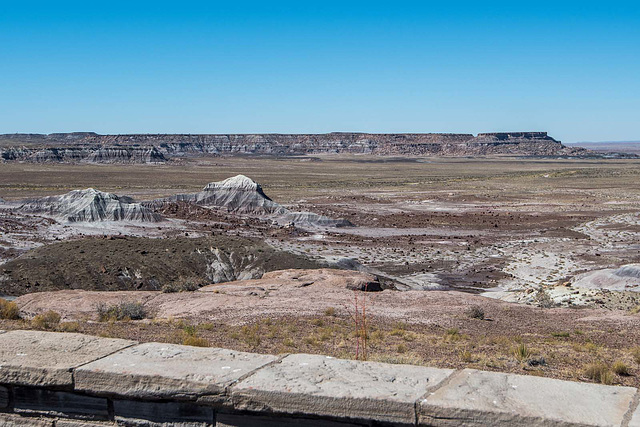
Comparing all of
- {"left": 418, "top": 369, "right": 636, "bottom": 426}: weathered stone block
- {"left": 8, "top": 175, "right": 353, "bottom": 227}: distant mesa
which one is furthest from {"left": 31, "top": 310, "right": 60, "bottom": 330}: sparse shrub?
{"left": 8, "top": 175, "right": 353, "bottom": 227}: distant mesa

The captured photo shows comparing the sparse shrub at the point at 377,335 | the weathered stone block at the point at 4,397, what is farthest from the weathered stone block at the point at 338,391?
the sparse shrub at the point at 377,335

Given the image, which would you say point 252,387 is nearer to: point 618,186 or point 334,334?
point 334,334

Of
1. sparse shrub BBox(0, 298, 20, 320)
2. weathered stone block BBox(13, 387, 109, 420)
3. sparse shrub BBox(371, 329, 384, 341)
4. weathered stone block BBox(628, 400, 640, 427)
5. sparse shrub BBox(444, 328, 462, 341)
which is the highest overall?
weathered stone block BBox(628, 400, 640, 427)

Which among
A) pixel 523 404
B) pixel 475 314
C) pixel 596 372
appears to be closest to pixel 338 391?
pixel 523 404

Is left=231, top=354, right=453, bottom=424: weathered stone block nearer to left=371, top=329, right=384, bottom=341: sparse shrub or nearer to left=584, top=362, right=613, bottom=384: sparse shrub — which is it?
left=584, top=362, right=613, bottom=384: sparse shrub

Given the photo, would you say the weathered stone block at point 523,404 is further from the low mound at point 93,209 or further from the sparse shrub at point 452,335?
the low mound at point 93,209

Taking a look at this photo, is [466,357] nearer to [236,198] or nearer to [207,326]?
[207,326]
